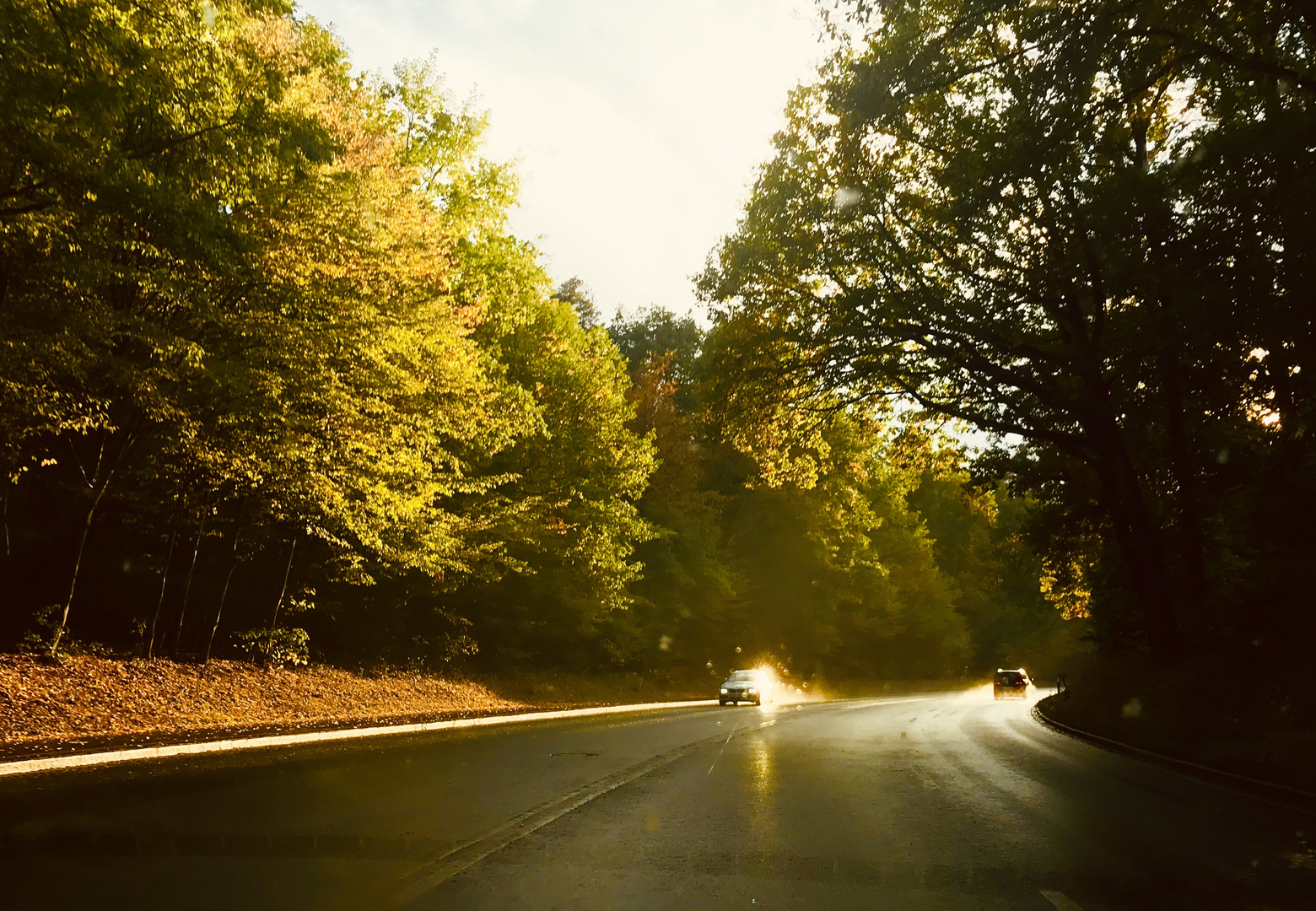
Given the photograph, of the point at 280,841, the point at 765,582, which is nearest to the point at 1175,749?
the point at 280,841

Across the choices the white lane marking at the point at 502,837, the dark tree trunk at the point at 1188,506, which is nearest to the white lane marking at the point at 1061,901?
the white lane marking at the point at 502,837

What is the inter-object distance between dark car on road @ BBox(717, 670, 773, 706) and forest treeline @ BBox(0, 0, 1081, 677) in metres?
5.12

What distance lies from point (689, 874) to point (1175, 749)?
47.2 ft

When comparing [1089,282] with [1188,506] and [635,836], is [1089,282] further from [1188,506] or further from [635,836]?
[635,836]

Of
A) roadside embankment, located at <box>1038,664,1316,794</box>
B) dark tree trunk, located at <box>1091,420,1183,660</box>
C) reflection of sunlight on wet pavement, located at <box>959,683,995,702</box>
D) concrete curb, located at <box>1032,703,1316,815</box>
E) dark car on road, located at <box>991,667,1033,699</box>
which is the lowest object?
concrete curb, located at <box>1032,703,1316,815</box>

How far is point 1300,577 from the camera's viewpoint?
682 inches

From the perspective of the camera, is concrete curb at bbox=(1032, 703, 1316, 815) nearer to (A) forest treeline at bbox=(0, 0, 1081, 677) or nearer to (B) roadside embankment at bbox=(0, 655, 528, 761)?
(A) forest treeline at bbox=(0, 0, 1081, 677)

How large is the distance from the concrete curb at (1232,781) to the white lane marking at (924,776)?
386 cm

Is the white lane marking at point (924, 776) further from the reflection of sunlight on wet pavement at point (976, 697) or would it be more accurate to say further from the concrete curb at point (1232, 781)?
the reflection of sunlight on wet pavement at point (976, 697)

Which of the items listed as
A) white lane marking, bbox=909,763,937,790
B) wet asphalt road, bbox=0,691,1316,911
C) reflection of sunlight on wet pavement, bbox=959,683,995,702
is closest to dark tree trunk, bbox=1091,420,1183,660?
wet asphalt road, bbox=0,691,1316,911

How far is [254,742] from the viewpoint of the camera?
677 inches

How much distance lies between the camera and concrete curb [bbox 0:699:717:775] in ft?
42.8

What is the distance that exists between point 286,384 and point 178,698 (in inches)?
283

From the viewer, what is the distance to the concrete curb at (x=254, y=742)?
1304 centimetres
